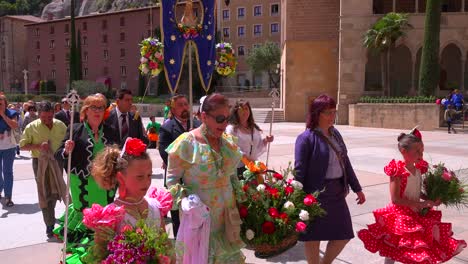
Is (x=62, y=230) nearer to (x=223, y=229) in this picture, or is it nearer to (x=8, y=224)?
(x=223, y=229)

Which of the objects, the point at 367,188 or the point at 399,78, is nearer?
the point at 367,188

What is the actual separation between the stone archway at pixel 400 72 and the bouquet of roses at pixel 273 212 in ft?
111

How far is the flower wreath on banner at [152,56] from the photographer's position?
21.7 feet

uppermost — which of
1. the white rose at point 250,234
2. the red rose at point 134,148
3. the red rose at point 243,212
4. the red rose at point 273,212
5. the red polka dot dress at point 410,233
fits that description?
the red rose at point 134,148

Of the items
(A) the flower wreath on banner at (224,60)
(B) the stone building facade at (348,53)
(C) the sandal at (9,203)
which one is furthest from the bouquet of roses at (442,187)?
(B) the stone building facade at (348,53)

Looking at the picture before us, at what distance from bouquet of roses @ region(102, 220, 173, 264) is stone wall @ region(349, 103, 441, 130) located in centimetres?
2443

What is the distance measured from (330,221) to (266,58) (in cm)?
5291

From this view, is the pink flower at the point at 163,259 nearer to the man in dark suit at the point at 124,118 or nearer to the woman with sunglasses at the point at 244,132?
the woman with sunglasses at the point at 244,132

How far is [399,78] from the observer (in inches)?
1412

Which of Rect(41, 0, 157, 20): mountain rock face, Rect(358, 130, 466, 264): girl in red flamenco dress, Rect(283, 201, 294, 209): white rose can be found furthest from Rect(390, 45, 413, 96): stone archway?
Rect(41, 0, 157, 20): mountain rock face

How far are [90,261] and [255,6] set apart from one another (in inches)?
2404

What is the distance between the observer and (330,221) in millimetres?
4141

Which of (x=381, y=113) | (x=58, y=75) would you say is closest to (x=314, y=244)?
(x=381, y=113)

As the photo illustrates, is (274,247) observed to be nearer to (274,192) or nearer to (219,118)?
(274,192)
